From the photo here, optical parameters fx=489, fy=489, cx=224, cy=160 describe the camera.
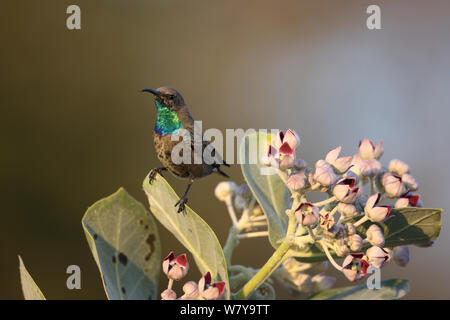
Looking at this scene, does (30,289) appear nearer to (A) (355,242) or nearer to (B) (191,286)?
(B) (191,286)

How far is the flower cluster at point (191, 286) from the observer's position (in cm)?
112

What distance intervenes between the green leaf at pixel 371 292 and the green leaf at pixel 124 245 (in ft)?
1.65

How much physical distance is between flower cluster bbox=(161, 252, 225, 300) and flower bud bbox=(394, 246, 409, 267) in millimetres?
554

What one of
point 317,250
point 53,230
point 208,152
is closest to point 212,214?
point 53,230

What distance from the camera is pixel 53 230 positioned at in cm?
401

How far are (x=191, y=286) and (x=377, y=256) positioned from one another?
43cm

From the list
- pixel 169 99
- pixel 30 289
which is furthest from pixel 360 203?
pixel 30 289

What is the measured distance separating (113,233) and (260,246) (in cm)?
323

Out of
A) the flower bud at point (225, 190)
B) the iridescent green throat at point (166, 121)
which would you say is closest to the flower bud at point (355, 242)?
the flower bud at point (225, 190)

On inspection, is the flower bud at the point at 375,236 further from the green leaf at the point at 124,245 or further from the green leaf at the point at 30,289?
the green leaf at the point at 30,289

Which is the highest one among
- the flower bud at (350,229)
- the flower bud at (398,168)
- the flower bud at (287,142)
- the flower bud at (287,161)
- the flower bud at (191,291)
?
the flower bud at (287,142)

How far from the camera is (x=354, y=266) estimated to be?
1.12 m
